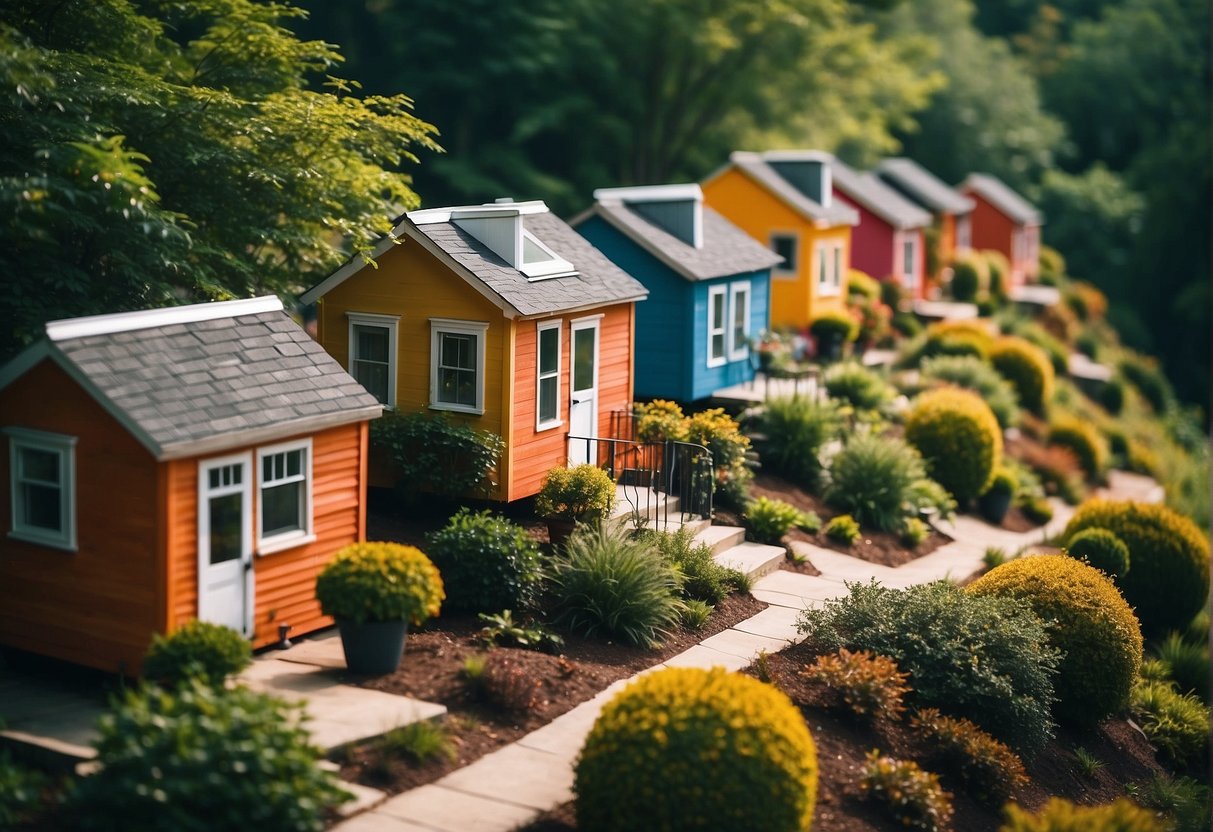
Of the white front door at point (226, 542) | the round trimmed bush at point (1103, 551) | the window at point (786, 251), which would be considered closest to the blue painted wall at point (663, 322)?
the round trimmed bush at point (1103, 551)

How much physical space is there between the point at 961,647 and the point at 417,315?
849 cm

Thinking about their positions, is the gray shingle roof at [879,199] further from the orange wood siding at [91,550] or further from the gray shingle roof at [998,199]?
the orange wood siding at [91,550]

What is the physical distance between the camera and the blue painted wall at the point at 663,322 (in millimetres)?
24359

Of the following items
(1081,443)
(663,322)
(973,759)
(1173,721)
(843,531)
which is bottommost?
(1173,721)

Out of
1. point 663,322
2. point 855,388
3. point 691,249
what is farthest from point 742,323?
point 855,388

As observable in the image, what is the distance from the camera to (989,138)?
67.2 meters

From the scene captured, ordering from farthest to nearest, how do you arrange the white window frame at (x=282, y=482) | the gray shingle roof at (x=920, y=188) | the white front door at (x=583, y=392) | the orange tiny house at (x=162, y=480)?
the gray shingle roof at (x=920, y=188), the white front door at (x=583, y=392), the white window frame at (x=282, y=482), the orange tiny house at (x=162, y=480)

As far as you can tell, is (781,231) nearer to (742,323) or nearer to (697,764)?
(742,323)

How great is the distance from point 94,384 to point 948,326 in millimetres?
28012

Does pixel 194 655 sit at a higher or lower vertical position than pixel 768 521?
higher

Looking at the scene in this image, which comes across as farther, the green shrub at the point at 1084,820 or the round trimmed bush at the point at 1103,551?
the round trimmed bush at the point at 1103,551

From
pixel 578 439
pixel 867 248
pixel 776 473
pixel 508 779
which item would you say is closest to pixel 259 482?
pixel 508 779

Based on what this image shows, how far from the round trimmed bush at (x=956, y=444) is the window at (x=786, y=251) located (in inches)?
307

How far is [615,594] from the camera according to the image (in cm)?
1611
